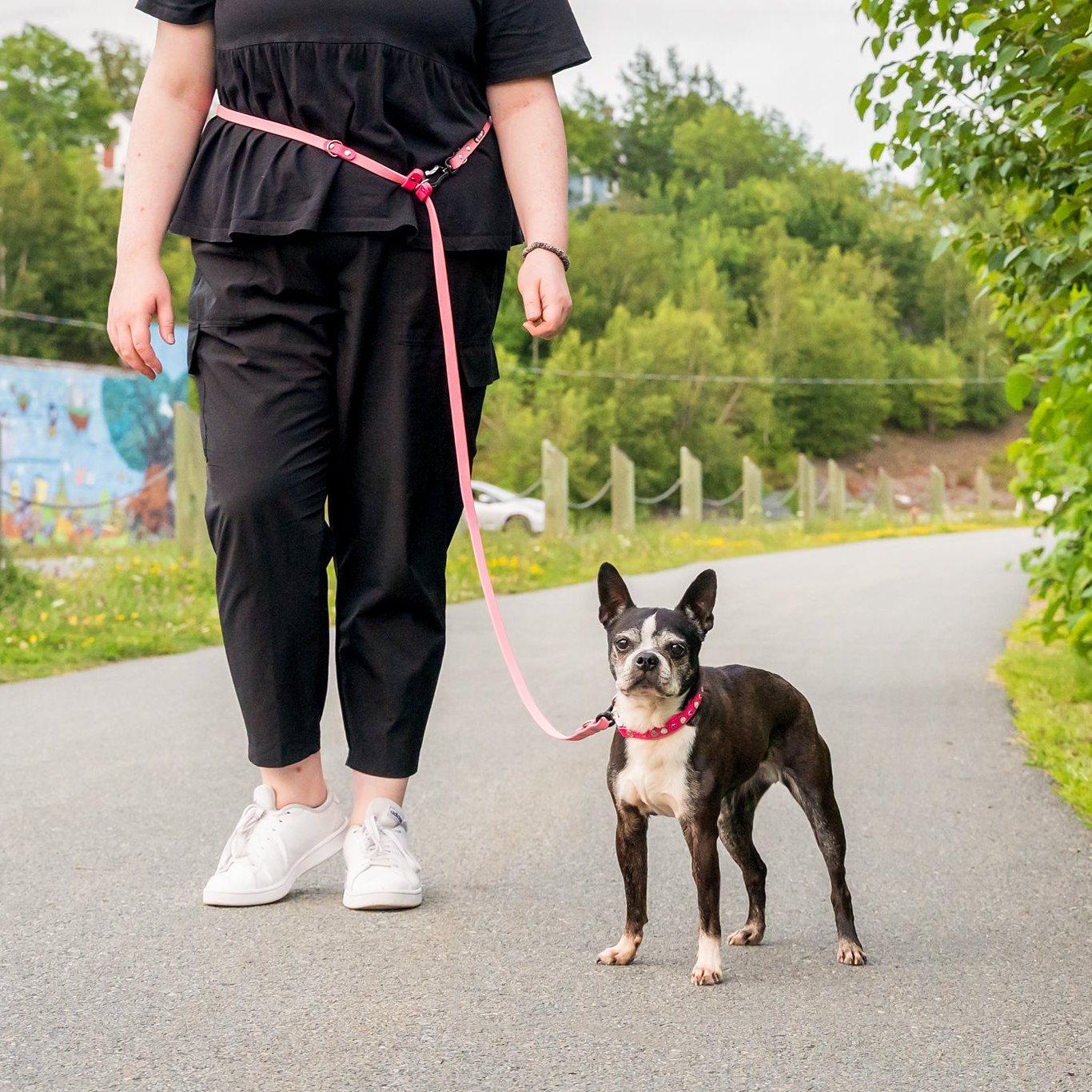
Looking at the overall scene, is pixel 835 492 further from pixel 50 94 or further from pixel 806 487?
pixel 50 94

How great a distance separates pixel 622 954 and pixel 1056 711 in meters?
3.91

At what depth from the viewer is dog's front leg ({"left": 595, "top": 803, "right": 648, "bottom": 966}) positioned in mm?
3033

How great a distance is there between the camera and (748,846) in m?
3.34

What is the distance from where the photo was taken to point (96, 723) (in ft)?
20.4

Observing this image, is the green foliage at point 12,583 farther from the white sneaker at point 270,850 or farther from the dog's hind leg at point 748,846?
the dog's hind leg at point 748,846

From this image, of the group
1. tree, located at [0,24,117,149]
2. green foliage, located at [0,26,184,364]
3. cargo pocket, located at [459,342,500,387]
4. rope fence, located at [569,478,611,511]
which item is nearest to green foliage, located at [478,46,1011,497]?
rope fence, located at [569,478,611,511]

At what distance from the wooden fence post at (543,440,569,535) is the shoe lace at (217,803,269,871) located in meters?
16.0

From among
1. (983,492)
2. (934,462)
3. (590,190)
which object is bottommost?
(934,462)

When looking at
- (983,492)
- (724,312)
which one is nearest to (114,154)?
(724,312)

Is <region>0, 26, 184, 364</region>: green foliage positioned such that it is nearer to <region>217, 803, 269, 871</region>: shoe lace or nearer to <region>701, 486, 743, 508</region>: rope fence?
<region>701, 486, 743, 508</region>: rope fence

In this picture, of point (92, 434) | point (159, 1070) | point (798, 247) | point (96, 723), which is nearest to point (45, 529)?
point (92, 434)

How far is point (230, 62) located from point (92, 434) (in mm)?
21226

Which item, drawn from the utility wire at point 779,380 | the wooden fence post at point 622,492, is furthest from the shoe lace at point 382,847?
the utility wire at point 779,380

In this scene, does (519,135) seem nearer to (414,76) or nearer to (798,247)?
(414,76)
